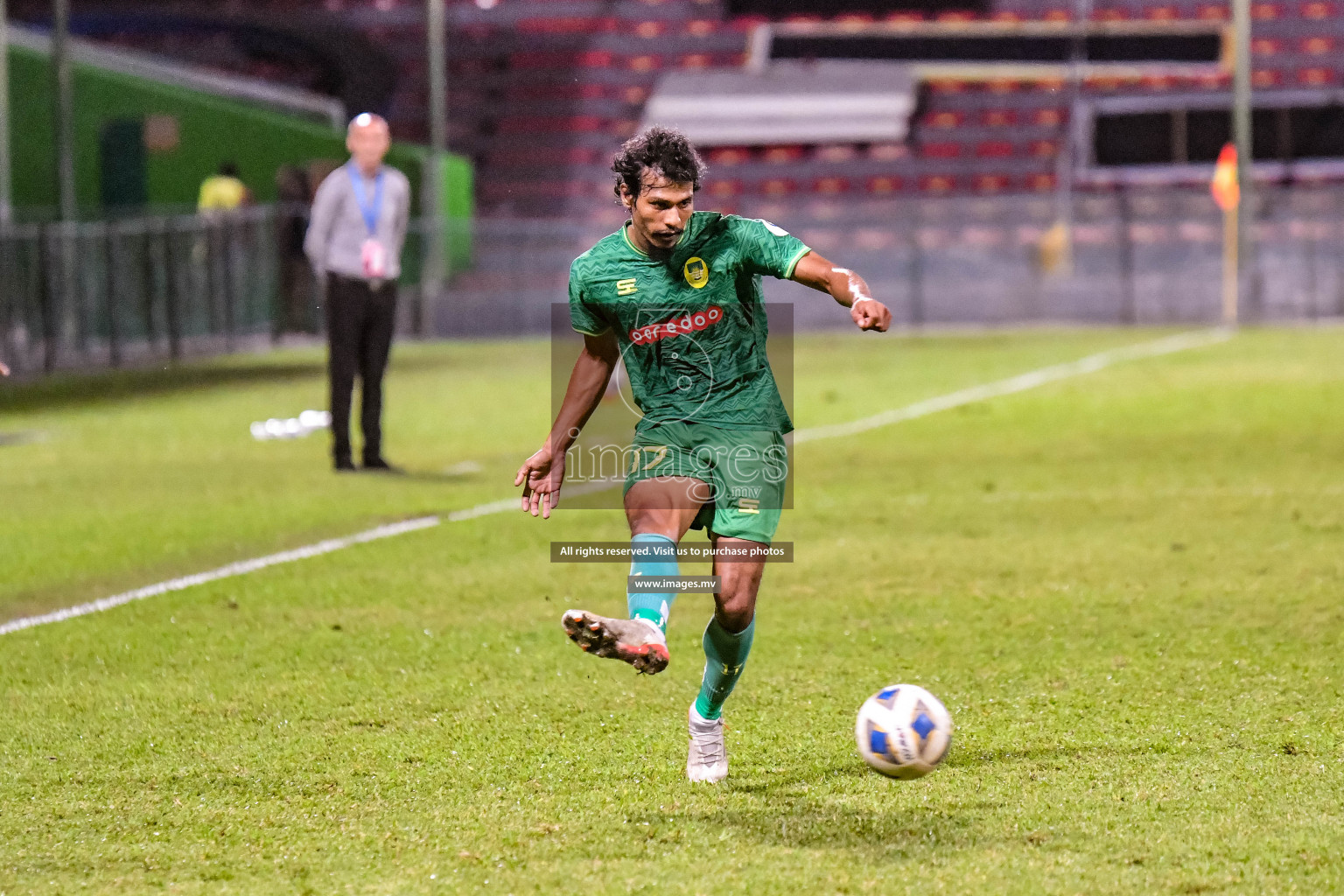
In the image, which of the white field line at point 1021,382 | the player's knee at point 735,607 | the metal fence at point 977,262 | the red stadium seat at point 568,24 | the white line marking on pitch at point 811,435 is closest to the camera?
the player's knee at point 735,607

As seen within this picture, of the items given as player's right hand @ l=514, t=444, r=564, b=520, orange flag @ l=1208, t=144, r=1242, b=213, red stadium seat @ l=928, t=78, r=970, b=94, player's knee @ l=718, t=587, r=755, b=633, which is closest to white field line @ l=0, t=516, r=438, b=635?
player's right hand @ l=514, t=444, r=564, b=520

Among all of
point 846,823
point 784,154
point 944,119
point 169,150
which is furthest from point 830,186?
point 846,823

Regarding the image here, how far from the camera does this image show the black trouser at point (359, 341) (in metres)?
13.2

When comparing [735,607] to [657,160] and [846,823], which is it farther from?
[657,160]

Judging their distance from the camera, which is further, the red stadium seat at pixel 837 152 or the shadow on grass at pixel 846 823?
the red stadium seat at pixel 837 152

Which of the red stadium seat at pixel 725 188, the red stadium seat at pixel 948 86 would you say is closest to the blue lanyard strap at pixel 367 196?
the red stadium seat at pixel 725 188

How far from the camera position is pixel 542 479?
567 cm

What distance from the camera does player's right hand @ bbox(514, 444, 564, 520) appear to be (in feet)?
18.5

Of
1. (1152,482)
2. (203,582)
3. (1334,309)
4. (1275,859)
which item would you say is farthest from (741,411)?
(1334,309)

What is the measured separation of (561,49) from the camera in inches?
1689

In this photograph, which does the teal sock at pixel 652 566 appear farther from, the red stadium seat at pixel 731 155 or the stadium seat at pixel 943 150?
the red stadium seat at pixel 731 155

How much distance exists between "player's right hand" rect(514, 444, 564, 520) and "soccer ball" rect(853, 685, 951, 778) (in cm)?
110

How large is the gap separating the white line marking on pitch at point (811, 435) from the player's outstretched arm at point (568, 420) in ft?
10.7

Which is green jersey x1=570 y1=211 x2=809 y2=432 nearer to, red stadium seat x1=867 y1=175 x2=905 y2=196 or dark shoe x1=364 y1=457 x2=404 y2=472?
dark shoe x1=364 y1=457 x2=404 y2=472
